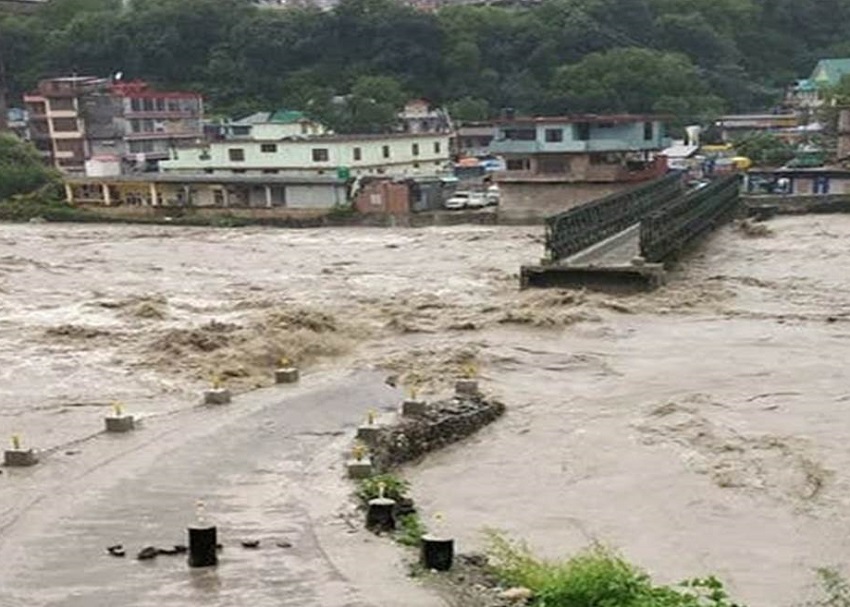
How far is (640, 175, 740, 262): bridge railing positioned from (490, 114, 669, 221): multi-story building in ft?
16.9

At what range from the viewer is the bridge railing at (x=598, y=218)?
34406mm

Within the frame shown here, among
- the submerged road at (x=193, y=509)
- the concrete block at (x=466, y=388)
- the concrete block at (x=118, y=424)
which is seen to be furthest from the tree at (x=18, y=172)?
the concrete block at (x=118, y=424)

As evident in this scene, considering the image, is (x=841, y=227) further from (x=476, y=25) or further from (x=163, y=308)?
(x=476, y=25)

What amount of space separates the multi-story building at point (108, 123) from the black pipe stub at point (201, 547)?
60885mm

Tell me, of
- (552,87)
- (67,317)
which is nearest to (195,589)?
(67,317)

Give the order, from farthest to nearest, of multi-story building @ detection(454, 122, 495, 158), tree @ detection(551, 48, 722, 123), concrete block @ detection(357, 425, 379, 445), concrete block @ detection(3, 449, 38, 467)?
1. multi-story building @ detection(454, 122, 495, 158)
2. tree @ detection(551, 48, 722, 123)
3. concrete block @ detection(357, 425, 379, 445)
4. concrete block @ detection(3, 449, 38, 467)

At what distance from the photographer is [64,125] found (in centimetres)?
7300

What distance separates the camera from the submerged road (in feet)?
33.9

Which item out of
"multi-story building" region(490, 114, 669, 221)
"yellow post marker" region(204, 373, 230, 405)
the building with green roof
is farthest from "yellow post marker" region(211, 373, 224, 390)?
the building with green roof

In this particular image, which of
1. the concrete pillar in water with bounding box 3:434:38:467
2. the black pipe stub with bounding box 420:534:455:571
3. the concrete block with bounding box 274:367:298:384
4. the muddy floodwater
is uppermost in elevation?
the black pipe stub with bounding box 420:534:455:571

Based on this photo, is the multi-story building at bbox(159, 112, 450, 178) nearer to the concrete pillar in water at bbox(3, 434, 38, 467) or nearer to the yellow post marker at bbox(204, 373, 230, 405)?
the yellow post marker at bbox(204, 373, 230, 405)

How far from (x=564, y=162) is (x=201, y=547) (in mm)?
46751

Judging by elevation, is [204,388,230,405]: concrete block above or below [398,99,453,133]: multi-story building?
below

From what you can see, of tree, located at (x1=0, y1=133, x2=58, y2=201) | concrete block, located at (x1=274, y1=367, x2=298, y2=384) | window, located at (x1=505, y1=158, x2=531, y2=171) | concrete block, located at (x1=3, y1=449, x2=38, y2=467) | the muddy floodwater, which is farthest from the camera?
tree, located at (x1=0, y1=133, x2=58, y2=201)
